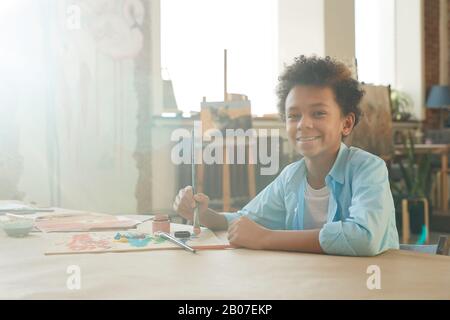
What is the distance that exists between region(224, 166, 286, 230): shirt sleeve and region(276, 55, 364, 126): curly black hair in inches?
7.0

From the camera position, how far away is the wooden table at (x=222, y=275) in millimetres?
678

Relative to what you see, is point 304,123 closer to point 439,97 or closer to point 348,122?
point 348,122

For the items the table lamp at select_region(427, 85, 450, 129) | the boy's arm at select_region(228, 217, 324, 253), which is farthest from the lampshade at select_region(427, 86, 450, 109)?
the boy's arm at select_region(228, 217, 324, 253)

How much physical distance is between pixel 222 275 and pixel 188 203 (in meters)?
0.49

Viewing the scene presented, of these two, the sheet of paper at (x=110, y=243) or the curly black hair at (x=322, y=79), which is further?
the curly black hair at (x=322, y=79)

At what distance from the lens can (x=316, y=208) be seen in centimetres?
120

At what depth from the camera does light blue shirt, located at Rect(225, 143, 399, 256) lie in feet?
3.04

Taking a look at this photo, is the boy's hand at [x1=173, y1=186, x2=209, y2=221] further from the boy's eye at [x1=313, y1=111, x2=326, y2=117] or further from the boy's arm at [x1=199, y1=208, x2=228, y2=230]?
the boy's eye at [x1=313, y1=111, x2=326, y2=117]

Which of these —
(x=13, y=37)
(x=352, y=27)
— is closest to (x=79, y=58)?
(x=13, y=37)

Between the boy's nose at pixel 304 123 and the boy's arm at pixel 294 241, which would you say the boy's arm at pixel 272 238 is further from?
the boy's nose at pixel 304 123

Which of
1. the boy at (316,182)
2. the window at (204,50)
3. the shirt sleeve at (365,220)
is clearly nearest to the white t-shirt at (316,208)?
the boy at (316,182)

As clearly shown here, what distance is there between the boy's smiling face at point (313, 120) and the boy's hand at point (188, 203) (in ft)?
0.80

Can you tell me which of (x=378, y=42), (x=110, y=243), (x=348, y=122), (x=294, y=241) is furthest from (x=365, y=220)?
(x=378, y=42)
